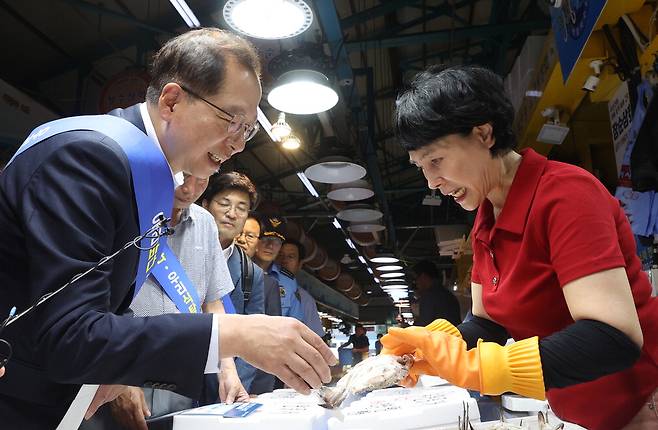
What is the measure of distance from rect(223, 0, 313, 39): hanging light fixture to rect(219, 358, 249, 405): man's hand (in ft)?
7.53

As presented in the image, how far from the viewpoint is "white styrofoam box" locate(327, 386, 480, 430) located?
4.80ft

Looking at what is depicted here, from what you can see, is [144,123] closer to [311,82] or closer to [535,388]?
[535,388]

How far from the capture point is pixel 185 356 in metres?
0.96

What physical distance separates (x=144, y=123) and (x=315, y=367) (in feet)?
2.47

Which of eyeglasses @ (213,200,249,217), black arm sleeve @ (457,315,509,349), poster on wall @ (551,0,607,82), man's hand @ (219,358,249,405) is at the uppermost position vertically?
poster on wall @ (551,0,607,82)

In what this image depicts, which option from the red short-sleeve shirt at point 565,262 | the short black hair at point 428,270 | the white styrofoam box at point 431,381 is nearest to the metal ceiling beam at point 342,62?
the short black hair at point 428,270

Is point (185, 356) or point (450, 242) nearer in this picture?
point (185, 356)

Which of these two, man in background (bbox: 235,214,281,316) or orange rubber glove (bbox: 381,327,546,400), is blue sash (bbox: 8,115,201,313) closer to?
orange rubber glove (bbox: 381,327,546,400)

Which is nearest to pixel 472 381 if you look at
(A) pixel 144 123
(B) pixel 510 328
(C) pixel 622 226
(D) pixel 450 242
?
(B) pixel 510 328

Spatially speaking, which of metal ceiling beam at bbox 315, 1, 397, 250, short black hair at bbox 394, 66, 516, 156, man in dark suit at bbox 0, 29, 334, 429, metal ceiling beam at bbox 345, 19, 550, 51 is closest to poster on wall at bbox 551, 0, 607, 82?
short black hair at bbox 394, 66, 516, 156

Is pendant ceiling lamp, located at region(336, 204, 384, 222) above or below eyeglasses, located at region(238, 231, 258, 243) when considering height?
above

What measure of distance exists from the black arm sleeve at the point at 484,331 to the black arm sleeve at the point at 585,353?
20.5 inches

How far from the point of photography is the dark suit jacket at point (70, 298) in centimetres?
91

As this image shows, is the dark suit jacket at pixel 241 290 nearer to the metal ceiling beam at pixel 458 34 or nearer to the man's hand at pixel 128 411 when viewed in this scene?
the man's hand at pixel 128 411
